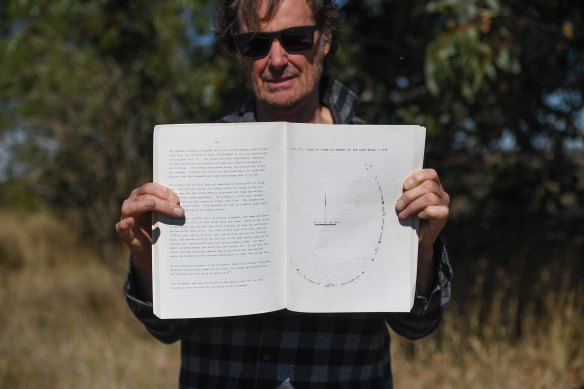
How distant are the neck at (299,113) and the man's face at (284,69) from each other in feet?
0.06

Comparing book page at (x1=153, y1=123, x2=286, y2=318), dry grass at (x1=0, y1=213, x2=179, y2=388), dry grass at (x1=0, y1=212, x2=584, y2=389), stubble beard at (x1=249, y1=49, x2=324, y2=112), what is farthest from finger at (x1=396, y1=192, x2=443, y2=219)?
dry grass at (x1=0, y1=213, x2=179, y2=388)

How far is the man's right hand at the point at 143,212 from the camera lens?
58.0 inches

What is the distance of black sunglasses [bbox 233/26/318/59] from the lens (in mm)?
1709

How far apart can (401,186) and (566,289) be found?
3472mm

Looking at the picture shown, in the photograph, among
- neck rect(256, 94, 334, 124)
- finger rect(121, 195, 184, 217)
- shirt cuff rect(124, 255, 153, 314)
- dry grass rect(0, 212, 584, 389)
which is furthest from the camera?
dry grass rect(0, 212, 584, 389)

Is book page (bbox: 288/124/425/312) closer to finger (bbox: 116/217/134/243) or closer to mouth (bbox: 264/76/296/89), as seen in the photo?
mouth (bbox: 264/76/296/89)

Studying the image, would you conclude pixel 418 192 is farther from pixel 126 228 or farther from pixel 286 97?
pixel 126 228

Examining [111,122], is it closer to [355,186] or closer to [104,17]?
[104,17]

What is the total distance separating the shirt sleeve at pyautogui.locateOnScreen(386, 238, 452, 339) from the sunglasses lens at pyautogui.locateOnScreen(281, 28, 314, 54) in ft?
1.98

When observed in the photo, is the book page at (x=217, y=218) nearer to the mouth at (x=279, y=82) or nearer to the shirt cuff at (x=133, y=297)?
the shirt cuff at (x=133, y=297)

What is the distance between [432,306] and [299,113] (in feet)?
2.04

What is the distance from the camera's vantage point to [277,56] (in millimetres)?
1688

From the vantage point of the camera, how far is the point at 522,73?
13.3 ft

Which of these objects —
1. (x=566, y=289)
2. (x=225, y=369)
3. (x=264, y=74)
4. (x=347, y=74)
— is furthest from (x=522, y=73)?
(x=225, y=369)
